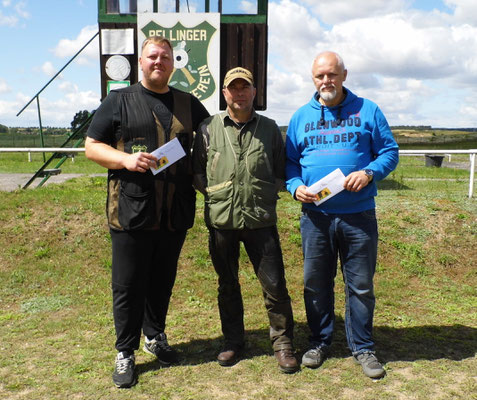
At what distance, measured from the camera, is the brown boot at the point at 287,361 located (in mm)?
3496

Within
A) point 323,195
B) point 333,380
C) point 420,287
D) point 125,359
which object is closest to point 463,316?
point 420,287

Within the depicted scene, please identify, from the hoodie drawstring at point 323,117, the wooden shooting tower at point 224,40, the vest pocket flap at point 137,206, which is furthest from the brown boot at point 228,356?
the wooden shooting tower at point 224,40

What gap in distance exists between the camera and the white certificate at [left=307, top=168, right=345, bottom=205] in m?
3.31

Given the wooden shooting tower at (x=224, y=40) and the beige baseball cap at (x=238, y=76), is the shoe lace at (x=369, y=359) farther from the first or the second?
the wooden shooting tower at (x=224, y=40)

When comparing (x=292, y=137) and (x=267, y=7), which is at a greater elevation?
(x=267, y=7)

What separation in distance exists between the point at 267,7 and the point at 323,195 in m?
5.69

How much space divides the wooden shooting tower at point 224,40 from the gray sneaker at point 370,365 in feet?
18.1

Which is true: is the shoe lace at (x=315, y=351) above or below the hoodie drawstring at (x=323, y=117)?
below

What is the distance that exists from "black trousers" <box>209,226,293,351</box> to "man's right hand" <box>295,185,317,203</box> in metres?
0.32

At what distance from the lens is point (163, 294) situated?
12.4ft

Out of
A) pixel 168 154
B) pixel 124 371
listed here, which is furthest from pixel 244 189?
pixel 124 371

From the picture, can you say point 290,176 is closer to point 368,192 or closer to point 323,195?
point 323,195

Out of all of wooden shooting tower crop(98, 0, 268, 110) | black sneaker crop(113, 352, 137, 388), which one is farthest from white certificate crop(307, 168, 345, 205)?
wooden shooting tower crop(98, 0, 268, 110)

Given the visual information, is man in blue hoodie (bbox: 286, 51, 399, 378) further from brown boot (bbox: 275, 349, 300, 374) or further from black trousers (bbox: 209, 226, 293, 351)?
black trousers (bbox: 209, 226, 293, 351)
